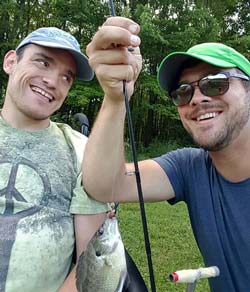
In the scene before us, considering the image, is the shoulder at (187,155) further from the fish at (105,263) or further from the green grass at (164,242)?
the green grass at (164,242)

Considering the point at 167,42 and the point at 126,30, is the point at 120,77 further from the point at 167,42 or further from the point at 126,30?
the point at 167,42

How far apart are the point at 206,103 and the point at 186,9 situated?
1443 centimetres

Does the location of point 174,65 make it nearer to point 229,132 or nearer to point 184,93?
point 184,93

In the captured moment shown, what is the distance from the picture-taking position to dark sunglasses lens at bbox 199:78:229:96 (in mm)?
1986

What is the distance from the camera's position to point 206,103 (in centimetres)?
200

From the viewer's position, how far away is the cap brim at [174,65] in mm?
1979

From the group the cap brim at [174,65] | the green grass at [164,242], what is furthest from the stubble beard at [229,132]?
the green grass at [164,242]

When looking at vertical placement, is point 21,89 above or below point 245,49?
below

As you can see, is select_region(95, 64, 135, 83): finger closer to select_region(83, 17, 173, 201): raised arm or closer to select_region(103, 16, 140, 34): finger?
select_region(83, 17, 173, 201): raised arm

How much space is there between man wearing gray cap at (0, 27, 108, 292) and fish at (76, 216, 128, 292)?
0.30 metres

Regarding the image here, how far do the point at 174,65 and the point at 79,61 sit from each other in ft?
1.57

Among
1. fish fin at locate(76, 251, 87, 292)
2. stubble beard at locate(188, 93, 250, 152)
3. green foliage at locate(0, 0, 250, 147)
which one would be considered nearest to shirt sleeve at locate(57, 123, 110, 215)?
fish fin at locate(76, 251, 87, 292)

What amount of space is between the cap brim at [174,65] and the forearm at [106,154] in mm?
471

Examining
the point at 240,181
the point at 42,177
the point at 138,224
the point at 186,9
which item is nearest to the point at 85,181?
the point at 42,177
